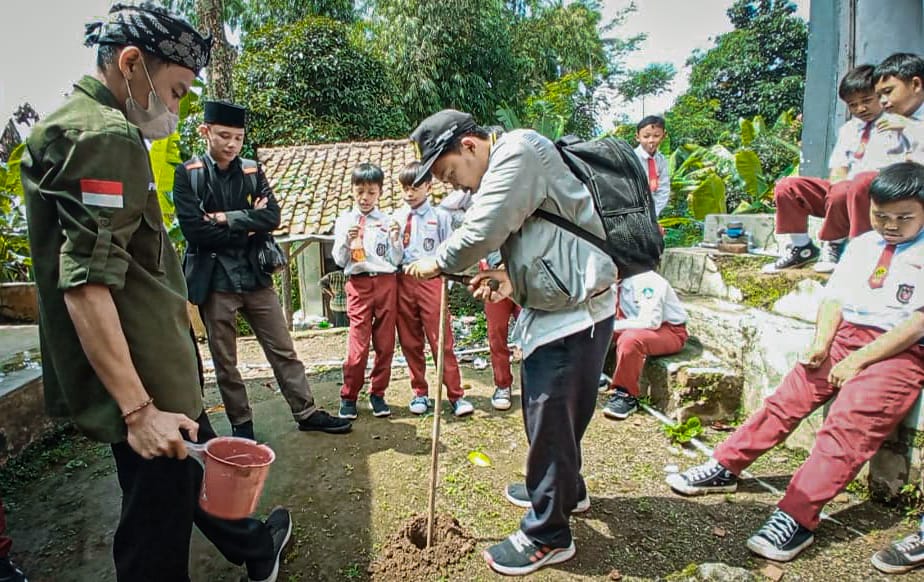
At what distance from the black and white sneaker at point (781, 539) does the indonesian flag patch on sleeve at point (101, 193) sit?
290 cm

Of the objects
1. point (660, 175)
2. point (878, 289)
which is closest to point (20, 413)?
point (878, 289)

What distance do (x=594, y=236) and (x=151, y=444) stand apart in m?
1.70

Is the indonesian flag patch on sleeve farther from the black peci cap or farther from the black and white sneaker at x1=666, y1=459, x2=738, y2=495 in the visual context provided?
the black and white sneaker at x1=666, y1=459, x2=738, y2=495

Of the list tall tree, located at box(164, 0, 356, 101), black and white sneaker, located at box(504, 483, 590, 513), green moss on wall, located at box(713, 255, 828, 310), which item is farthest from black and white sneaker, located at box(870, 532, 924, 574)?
tall tree, located at box(164, 0, 356, 101)

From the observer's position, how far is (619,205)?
2176mm

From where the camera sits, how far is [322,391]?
16.4ft

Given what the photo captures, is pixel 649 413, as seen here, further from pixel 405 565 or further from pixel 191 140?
pixel 191 140

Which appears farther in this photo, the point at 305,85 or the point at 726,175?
the point at 305,85

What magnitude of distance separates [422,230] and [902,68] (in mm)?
3480

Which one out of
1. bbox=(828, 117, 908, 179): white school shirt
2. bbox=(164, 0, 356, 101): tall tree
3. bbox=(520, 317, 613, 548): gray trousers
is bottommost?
bbox=(520, 317, 613, 548): gray trousers

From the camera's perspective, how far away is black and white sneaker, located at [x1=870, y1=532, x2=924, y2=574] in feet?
7.53

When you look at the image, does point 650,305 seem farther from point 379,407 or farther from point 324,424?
point 324,424

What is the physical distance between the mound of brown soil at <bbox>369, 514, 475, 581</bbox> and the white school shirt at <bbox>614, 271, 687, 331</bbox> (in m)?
2.34

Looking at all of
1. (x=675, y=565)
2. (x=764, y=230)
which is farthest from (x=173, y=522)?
(x=764, y=230)
